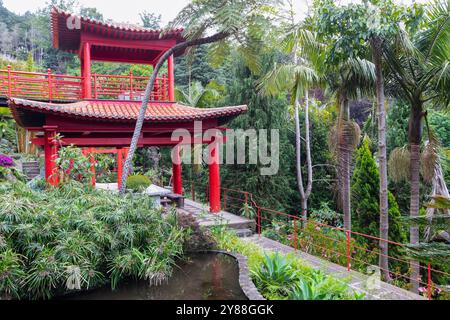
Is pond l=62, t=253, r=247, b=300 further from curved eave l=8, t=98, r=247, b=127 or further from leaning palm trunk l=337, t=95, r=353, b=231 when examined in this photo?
leaning palm trunk l=337, t=95, r=353, b=231

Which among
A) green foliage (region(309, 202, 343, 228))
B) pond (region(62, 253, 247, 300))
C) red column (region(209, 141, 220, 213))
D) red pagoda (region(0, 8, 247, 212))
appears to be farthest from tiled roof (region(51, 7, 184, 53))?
green foliage (region(309, 202, 343, 228))

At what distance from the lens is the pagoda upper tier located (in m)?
8.84

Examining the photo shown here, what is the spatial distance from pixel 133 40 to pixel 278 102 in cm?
628

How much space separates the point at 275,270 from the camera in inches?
201

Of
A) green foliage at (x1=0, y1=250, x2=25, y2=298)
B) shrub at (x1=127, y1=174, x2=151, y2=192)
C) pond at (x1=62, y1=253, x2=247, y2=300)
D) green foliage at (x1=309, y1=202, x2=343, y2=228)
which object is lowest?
green foliage at (x1=309, y1=202, x2=343, y2=228)

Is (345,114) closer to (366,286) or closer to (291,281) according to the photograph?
(366,286)

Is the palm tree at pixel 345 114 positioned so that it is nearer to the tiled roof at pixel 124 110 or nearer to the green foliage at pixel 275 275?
the tiled roof at pixel 124 110

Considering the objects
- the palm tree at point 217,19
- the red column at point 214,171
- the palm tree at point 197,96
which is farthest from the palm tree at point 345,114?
the palm tree at point 197,96

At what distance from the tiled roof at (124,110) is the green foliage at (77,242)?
2.01 m

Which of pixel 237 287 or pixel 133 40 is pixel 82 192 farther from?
pixel 133 40

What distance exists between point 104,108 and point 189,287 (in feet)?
18.5

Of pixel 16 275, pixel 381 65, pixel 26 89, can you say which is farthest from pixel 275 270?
pixel 26 89

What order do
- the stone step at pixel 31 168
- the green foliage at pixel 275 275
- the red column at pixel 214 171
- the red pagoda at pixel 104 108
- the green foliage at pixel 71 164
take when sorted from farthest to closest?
the stone step at pixel 31 168 < the red column at pixel 214 171 < the red pagoda at pixel 104 108 < the green foliage at pixel 71 164 < the green foliage at pixel 275 275

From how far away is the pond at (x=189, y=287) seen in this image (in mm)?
4547
